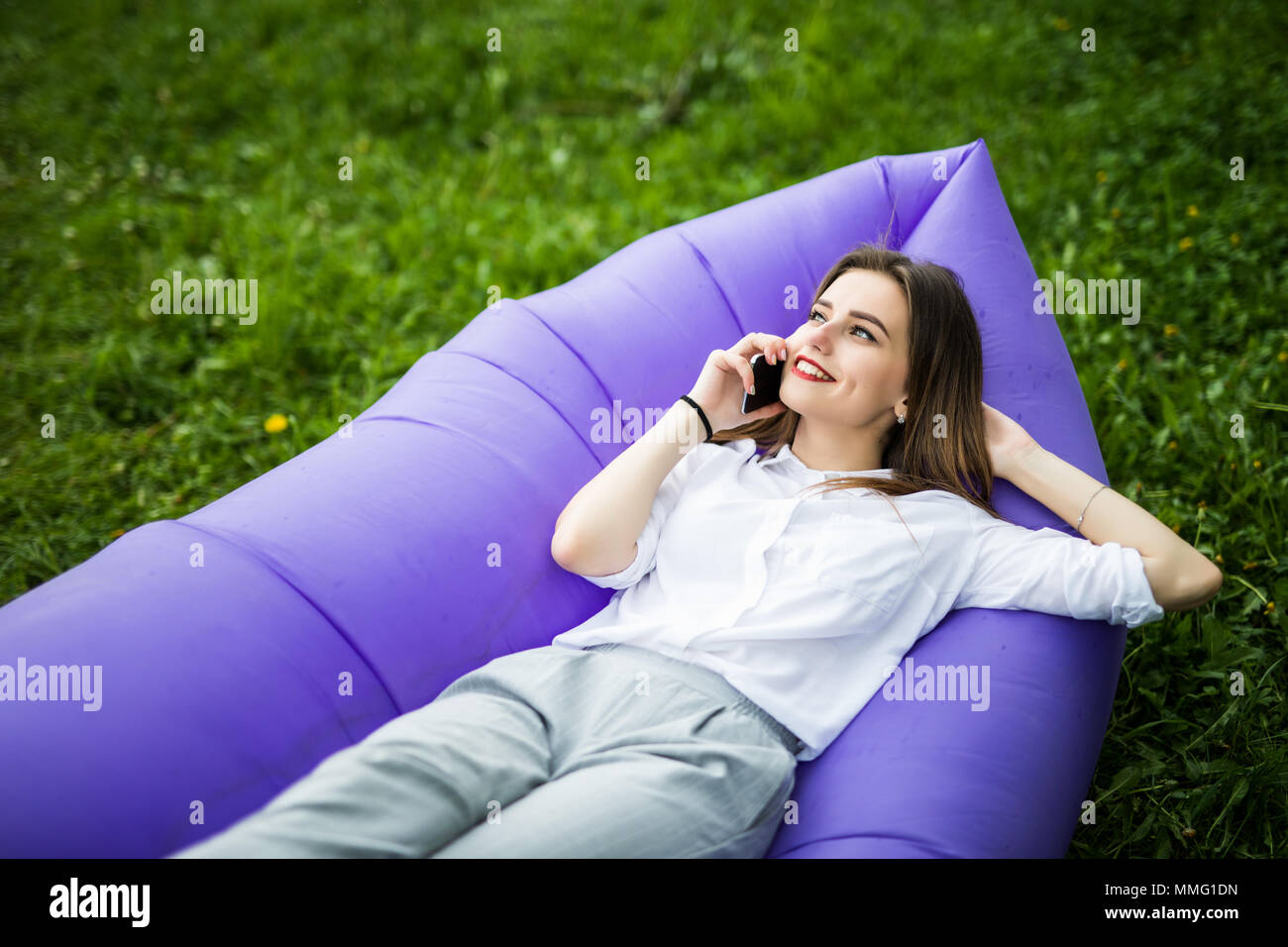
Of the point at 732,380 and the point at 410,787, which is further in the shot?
the point at 732,380

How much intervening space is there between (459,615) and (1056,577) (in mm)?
1264

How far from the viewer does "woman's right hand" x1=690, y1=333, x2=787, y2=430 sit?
2.36 metres

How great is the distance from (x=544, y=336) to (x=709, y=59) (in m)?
3.13

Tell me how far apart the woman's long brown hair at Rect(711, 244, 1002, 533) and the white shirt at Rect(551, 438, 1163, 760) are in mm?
57

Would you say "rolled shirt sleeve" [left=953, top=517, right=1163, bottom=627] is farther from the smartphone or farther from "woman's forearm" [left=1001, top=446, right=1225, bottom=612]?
the smartphone

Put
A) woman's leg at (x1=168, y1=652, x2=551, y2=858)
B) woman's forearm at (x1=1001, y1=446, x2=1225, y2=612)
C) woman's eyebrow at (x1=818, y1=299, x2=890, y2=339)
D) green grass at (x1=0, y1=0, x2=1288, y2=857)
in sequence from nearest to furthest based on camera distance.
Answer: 1. woman's leg at (x1=168, y1=652, x2=551, y2=858)
2. woman's forearm at (x1=1001, y1=446, x2=1225, y2=612)
3. woman's eyebrow at (x1=818, y1=299, x2=890, y2=339)
4. green grass at (x1=0, y1=0, x2=1288, y2=857)

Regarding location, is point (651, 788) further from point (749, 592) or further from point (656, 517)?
point (656, 517)

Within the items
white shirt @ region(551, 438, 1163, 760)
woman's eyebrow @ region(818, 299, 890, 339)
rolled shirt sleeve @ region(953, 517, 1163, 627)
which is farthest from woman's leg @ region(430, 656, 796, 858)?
woman's eyebrow @ region(818, 299, 890, 339)

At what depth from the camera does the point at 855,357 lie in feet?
7.43

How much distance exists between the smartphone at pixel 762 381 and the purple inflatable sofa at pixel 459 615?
323 millimetres

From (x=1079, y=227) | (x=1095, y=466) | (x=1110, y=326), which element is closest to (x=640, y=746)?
(x=1095, y=466)

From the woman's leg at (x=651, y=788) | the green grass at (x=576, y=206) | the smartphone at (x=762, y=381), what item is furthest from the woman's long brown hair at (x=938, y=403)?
the green grass at (x=576, y=206)

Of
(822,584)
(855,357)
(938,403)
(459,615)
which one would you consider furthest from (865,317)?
(459,615)

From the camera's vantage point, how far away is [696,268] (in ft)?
9.24
